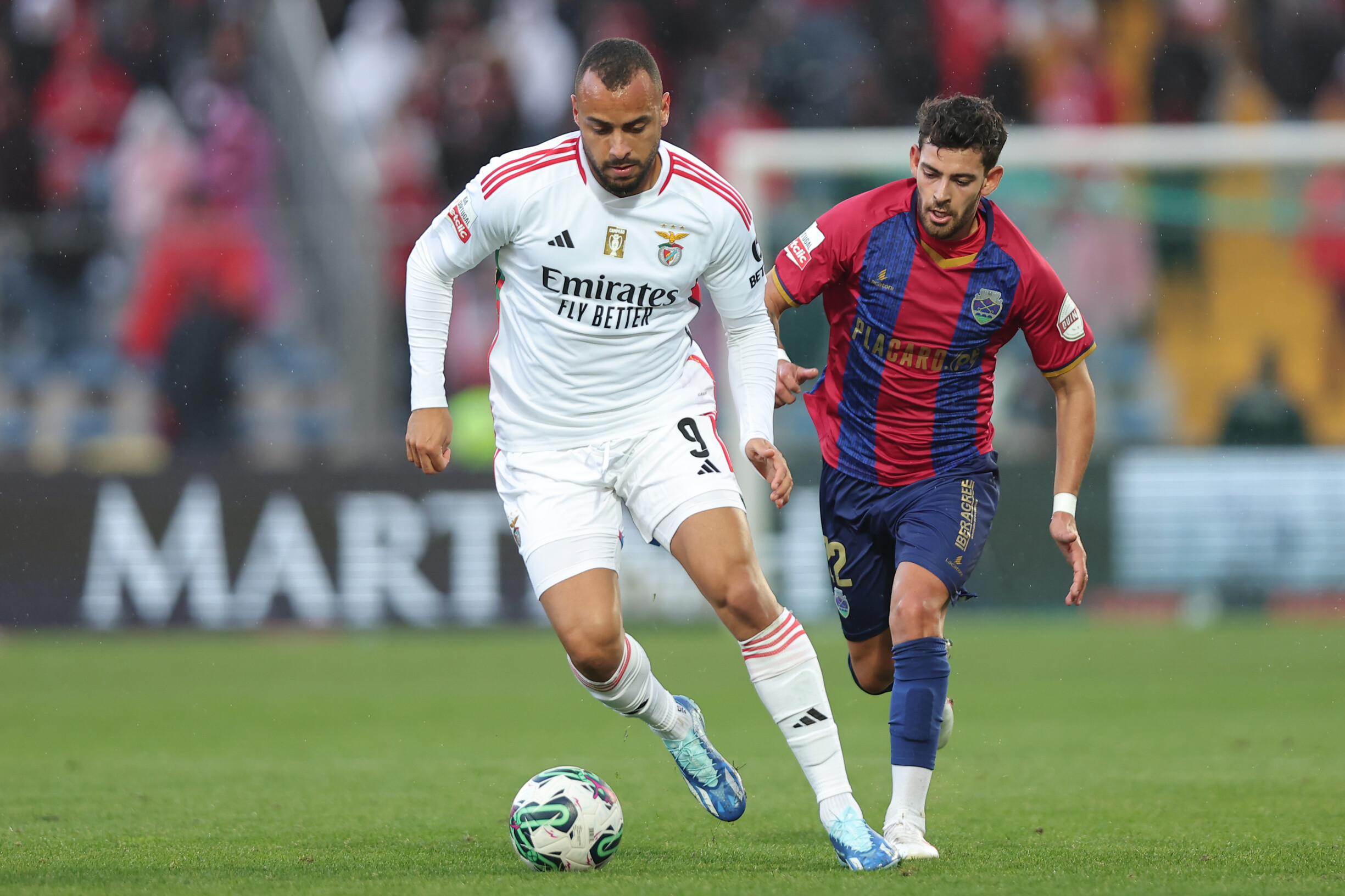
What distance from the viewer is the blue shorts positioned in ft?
17.8

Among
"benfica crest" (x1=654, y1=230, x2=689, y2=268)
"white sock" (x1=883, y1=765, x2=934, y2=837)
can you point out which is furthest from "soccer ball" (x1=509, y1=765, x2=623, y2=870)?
"benfica crest" (x1=654, y1=230, x2=689, y2=268)

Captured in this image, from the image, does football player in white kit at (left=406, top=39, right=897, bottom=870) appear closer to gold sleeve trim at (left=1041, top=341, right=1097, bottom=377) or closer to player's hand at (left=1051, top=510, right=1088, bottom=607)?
player's hand at (left=1051, top=510, right=1088, bottom=607)

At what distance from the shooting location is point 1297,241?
13.4 metres

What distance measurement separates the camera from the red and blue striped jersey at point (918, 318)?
5594 millimetres

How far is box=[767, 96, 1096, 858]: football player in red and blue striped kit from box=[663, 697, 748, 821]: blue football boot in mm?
745

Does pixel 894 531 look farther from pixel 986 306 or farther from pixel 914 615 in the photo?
pixel 986 306

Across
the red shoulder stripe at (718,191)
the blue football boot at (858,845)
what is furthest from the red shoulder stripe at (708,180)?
the blue football boot at (858,845)

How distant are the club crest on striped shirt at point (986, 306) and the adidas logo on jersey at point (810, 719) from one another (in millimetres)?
1431

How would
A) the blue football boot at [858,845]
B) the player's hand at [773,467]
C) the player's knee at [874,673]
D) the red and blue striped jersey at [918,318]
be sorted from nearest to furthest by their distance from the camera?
the blue football boot at [858,845] → the player's hand at [773,467] → the red and blue striped jersey at [918,318] → the player's knee at [874,673]

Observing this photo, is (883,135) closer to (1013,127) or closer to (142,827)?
(1013,127)

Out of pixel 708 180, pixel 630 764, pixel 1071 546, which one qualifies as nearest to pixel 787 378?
pixel 708 180

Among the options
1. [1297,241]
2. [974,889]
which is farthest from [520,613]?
[974,889]

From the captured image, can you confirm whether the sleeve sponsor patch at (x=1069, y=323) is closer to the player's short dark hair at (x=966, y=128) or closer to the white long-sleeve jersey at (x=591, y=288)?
the player's short dark hair at (x=966, y=128)

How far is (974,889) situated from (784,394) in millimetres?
1821
